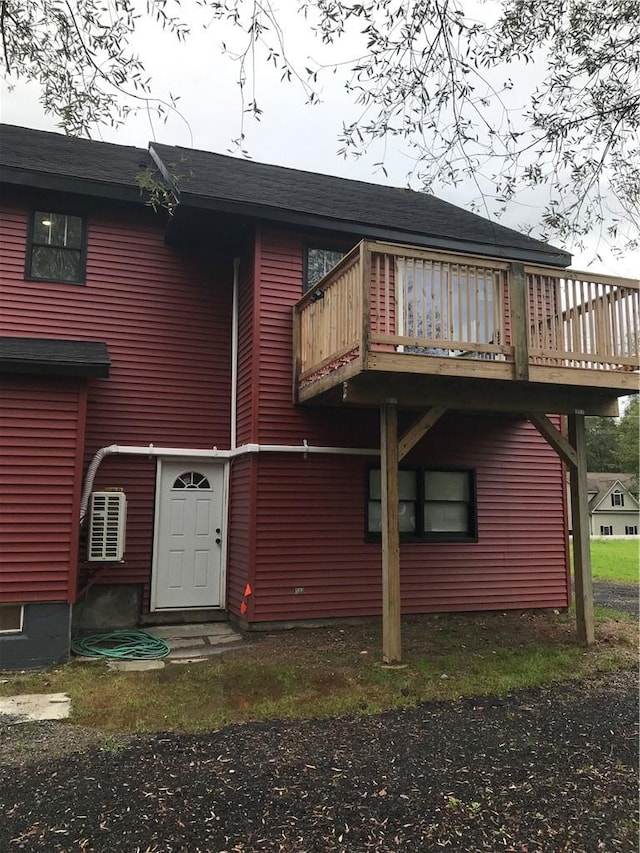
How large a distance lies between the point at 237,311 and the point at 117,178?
88.9 inches

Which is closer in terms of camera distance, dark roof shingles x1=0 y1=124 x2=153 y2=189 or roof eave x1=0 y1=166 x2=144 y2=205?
roof eave x1=0 y1=166 x2=144 y2=205

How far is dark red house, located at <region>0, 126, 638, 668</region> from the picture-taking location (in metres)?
5.91

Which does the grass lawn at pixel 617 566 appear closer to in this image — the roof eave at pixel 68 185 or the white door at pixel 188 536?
the white door at pixel 188 536

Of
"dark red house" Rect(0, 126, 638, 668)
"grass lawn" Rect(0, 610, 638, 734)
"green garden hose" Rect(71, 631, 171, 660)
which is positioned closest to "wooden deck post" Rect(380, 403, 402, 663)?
"dark red house" Rect(0, 126, 638, 668)

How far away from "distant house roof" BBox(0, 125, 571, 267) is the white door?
340 cm

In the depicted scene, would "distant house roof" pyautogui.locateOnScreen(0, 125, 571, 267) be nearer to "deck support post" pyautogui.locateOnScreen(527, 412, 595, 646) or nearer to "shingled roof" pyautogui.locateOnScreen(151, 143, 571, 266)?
"shingled roof" pyautogui.locateOnScreen(151, 143, 571, 266)

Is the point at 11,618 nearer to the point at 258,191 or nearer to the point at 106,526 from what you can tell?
the point at 106,526

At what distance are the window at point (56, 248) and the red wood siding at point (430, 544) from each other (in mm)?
3501

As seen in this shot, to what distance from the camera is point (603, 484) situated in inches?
1917

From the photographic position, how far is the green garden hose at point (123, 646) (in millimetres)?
6156

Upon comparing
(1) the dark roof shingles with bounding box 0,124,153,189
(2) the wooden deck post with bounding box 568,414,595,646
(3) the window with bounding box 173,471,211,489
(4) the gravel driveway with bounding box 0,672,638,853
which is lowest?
(4) the gravel driveway with bounding box 0,672,638,853

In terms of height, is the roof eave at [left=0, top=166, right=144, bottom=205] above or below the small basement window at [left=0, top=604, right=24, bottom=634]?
above

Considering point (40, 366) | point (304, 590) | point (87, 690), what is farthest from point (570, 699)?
point (40, 366)

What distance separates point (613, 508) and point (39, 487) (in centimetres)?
5088
